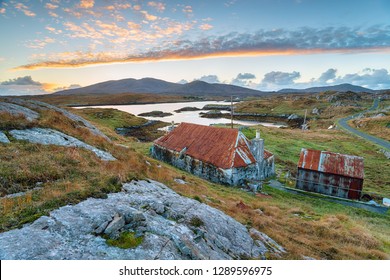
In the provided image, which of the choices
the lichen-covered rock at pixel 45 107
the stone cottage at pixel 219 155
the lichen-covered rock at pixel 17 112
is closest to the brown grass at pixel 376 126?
the stone cottage at pixel 219 155

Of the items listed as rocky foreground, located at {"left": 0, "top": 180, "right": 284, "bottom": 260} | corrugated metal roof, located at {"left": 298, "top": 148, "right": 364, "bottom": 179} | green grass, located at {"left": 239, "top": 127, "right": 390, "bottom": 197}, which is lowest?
green grass, located at {"left": 239, "top": 127, "right": 390, "bottom": 197}

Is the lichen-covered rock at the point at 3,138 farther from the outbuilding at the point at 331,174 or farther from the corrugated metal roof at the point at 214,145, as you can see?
the outbuilding at the point at 331,174

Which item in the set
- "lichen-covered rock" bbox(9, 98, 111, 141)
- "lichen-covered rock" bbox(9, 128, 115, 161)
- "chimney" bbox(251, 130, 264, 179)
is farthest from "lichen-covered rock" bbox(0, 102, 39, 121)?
"chimney" bbox(251, 130, 264, 179)

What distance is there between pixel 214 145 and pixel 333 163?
13213 millimetres

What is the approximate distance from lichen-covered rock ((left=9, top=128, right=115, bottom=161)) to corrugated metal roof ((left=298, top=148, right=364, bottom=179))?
22531 mm

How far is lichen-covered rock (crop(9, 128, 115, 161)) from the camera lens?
41.2 feet

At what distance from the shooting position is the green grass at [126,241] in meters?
5.82

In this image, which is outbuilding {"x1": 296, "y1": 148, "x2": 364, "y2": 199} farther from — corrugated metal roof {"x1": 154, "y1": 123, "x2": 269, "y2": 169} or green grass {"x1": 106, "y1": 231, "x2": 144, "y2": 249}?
green grass {"x1": 106, "y1": 231, "x2": 144, "y2": 249}

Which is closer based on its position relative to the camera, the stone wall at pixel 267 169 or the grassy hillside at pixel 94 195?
the grassy hillside at pixel 94 195

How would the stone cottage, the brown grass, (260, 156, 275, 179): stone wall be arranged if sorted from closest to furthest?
the stone cottage < (260, 156, 275, 179): stone wall < the brown grass

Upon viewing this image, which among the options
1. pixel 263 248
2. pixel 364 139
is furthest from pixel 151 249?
pixel 364 139

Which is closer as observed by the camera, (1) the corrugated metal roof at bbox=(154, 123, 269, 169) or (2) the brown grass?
(1) the corrugated metal roof at bbox=(154, 123, 269, 169)

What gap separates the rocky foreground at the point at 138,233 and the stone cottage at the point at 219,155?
1430 cm

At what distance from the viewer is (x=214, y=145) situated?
87.4 ft
